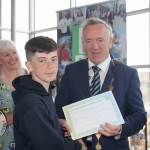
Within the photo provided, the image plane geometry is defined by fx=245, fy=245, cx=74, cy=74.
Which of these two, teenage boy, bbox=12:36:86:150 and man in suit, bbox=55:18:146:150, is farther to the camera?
man in suit, bbox=55:18:146:150

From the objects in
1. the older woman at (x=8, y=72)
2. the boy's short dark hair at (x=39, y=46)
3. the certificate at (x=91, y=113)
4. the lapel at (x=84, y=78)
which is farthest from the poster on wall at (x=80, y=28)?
the boy's short dark hair at (x=39, y=46)

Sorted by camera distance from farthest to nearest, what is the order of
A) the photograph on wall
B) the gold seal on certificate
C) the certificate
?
1. the photograph on wall
2. the gold seal on certificate
3. the certificate

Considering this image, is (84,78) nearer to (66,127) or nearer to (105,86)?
(105,86)

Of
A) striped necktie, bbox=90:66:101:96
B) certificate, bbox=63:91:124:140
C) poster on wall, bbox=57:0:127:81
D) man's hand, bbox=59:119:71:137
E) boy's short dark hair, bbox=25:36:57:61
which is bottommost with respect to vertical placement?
man's hand, bbox=59:119:71:137

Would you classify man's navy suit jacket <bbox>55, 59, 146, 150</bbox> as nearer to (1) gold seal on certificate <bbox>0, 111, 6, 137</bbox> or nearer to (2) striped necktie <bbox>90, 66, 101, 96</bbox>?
(2) striped necktie <bbox>90, 66, 101, 96</bbox>

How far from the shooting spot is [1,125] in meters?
2.67

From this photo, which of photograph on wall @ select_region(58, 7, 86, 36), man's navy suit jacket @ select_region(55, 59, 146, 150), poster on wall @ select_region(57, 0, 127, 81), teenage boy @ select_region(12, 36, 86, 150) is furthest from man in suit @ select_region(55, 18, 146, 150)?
photograph on wall @ select_region(58, 7, 86, 36)

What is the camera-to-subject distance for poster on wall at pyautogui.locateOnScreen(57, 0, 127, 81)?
4579 millimetres

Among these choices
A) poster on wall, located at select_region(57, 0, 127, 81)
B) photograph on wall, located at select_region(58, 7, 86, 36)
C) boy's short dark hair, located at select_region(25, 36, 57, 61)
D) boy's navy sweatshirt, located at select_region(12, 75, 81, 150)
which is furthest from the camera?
photograph on wall, located at select_region(58, 7, 86, 36)

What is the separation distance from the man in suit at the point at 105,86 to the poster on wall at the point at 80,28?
7.75ft

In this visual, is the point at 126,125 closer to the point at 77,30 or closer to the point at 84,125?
the point at 84,125

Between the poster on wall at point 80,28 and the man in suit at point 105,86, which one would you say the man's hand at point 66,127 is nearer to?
the man in suit at point 105,86

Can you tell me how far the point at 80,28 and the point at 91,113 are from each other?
3.83 m

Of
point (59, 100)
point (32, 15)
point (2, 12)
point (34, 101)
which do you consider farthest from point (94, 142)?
point (32, 15)
